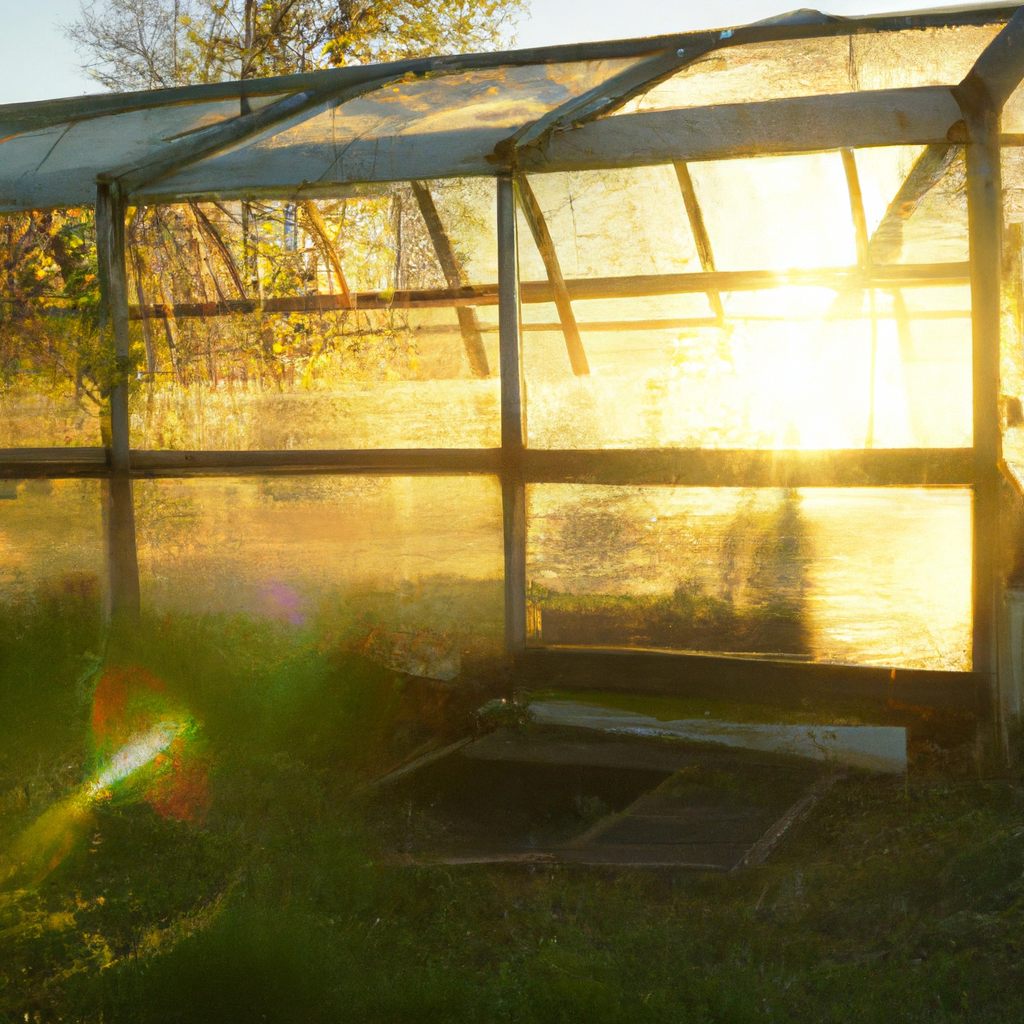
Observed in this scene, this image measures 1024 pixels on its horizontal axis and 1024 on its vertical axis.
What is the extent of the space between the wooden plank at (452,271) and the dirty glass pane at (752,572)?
0.82 m

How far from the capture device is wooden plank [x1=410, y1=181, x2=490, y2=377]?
4547 millimetres

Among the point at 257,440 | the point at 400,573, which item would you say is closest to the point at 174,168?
the point at 257,440

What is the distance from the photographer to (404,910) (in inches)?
120

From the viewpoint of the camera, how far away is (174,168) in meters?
4.66

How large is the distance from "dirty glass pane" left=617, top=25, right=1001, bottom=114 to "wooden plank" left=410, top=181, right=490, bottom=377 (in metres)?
1.04

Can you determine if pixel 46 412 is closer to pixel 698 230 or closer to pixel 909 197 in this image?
pixel 698 230

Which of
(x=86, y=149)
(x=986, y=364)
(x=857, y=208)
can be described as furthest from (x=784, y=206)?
(x=86, y=149)

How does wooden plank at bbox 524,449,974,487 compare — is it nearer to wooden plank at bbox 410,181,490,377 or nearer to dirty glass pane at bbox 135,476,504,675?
dirty glass pane at bbox 135,476,504,675

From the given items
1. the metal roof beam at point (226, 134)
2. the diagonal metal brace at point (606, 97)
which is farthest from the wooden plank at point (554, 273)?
the metal roof beam at point (226, 134)

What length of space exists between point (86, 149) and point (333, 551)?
2.61m

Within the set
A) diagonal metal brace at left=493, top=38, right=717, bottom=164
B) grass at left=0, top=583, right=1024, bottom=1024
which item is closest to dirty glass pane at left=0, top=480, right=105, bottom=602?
grass at left=0, top=583, right=1024, bottom=1024

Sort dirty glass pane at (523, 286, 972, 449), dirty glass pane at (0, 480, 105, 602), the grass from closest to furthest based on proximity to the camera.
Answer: the grass, dirty glass pane at (523, 286, 972, 449), dirty glass pane at (0, 480, 105, 602)

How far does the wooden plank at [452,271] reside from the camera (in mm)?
4547

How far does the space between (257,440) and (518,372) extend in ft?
4.66
